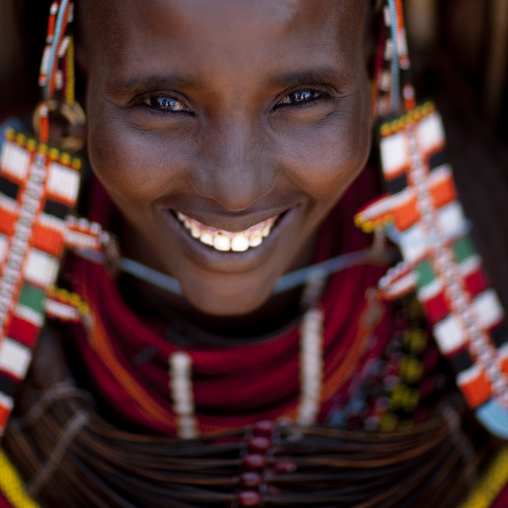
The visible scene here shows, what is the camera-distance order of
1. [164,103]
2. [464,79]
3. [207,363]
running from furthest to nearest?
[464,79]
[207,363]
[164,103]

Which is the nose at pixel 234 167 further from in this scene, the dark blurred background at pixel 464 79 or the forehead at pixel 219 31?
the dark blurred background at pixel 464 79

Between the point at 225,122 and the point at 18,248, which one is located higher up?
the point at 225,122

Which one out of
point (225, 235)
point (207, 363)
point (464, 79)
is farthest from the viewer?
point (464, 79)

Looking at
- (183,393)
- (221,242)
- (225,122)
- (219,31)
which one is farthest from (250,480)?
(219,31)

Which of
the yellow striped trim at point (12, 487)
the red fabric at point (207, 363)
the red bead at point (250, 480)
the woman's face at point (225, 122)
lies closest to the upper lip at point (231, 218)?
the woman's face at point (225, 122)

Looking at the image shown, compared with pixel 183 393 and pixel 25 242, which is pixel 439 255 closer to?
pixel 183 393

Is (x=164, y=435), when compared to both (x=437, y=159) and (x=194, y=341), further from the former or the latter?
(x=437, y=159)

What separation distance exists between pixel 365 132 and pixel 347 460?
69 cm

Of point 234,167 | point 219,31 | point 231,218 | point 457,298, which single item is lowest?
point 457,298

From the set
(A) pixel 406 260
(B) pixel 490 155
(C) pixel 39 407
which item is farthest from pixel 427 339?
(C) pixel 39 407

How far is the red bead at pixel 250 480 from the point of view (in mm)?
1498

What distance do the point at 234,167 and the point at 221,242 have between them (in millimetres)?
222

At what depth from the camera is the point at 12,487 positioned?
1.52 metres

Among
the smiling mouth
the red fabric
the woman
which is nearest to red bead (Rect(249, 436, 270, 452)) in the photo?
the woman
